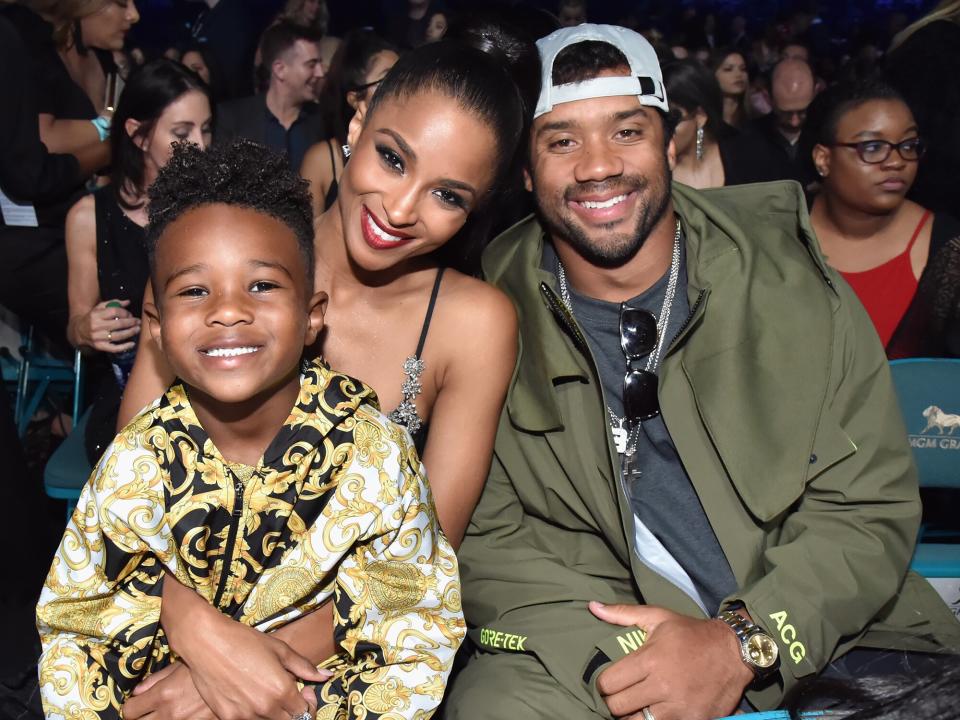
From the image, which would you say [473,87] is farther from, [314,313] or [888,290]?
[888,290]

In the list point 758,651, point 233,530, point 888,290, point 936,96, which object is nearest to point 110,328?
point 233,530

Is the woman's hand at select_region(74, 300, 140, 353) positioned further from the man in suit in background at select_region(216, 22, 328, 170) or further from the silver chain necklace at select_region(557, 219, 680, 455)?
the man in suit in background at select_region(216, 22, 328, 170)

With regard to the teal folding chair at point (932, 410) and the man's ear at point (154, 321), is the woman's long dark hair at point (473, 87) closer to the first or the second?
the man's ear at point (154, 321)

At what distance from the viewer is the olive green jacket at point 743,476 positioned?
1.99m

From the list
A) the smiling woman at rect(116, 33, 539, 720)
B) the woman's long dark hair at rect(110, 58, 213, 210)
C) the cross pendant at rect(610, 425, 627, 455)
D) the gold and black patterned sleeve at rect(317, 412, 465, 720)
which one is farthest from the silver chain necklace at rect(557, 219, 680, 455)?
the woman's long dark hair at rect(110, 58, 213, 210)

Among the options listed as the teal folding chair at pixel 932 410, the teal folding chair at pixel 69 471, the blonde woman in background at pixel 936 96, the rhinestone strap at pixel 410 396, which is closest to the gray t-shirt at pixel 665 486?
the rhinestone strap at pixel 410 396

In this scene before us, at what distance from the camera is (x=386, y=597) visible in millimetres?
1736

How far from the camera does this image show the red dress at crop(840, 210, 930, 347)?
10.8 feet

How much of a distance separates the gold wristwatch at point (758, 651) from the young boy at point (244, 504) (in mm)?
573

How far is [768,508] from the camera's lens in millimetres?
2035

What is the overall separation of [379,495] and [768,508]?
85 centimetres

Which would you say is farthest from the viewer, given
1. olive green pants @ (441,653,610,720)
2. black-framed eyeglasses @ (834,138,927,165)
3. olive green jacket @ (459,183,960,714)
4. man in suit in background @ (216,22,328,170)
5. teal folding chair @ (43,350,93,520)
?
man in suit in background @ (216,22,328,170)

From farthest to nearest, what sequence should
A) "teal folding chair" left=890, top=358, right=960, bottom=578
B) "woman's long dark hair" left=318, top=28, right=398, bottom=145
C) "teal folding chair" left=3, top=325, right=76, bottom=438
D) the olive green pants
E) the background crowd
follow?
"woman's long dark hair" left=318, top=28, right=398, bottom=145, "teal folding chair" left=3, top=325, right=76, bottom=438, the background crowd, "teal folding chair" left=890, top=358, right=960, bottom=578, the olive green pants

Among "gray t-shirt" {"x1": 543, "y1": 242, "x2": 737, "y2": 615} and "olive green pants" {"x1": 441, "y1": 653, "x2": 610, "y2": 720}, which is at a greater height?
"gray t-shirt" {"x1": 543, "y1": 242, "x2": 737, "y2": 615}
